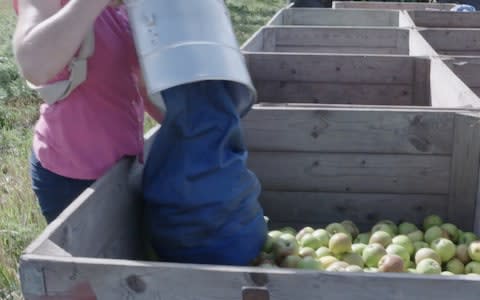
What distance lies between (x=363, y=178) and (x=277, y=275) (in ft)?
4.56

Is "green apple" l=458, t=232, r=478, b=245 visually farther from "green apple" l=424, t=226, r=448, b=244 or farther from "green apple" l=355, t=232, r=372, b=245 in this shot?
"green apple" l=355, t=232, r=372, b=245

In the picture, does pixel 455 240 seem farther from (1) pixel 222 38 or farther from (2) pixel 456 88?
(1) pixel 222 38

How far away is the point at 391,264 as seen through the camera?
231 cm

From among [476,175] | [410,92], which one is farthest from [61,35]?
[410,92]

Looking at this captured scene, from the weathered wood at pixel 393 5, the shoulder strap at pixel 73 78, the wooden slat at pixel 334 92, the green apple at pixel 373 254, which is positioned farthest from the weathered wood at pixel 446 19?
the shoulder strap at pixel 73 78

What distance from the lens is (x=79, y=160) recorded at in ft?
7.27

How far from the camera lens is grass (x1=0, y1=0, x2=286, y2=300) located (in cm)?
344

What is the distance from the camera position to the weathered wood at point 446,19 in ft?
22.0

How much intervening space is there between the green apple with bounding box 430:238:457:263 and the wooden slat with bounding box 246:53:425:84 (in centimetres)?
166

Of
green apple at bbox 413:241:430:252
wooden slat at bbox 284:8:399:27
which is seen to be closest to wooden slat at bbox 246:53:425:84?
green apple at bbox 413:241:430:252

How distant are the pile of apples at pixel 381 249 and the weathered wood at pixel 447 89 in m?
0.48

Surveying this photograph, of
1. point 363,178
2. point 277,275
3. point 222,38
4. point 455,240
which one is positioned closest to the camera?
point 277,275

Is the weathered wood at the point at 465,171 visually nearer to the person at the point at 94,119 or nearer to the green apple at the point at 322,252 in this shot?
A: the green apple at the point at 322,252

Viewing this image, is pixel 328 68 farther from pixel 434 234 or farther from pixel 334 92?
pixel 434 234
